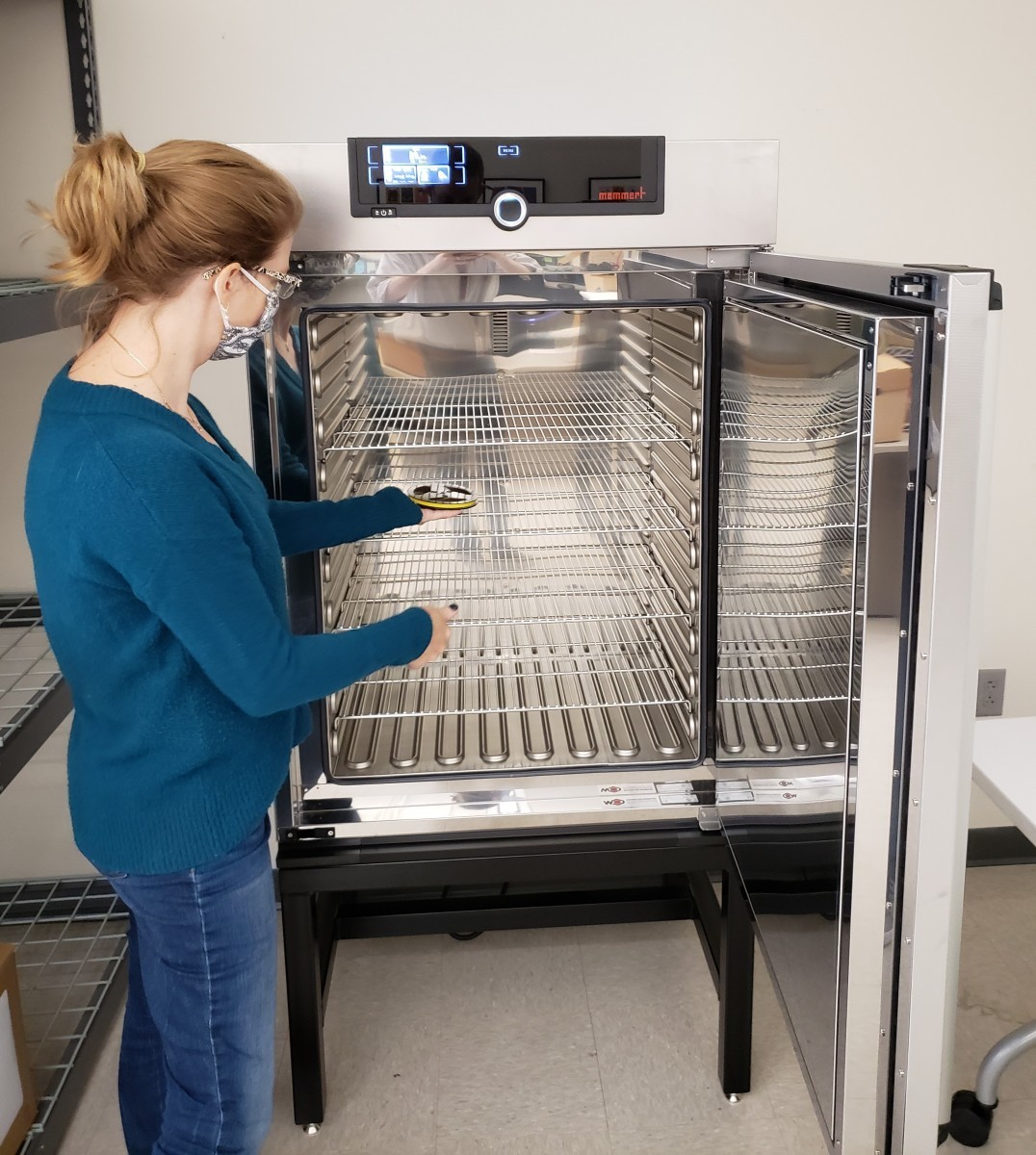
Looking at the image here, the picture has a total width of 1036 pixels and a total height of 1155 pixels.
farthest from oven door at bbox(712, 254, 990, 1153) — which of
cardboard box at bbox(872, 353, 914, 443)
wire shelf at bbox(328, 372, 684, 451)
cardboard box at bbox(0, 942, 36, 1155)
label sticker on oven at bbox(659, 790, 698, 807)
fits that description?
cardboard box at bbox(0, 942, 36, 1155)

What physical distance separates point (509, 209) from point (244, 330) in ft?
1.38

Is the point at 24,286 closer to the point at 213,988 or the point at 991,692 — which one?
the point at 213,988

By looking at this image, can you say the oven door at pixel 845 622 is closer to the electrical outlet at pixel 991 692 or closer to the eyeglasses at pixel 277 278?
the eyeglasses at pixel 277 278

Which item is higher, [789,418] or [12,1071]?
[789,418]

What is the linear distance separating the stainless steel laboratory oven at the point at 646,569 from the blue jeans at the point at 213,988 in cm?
28

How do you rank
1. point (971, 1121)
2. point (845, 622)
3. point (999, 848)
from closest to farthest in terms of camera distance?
point (845, 622) < point (971, 1121) < point (999, 848)

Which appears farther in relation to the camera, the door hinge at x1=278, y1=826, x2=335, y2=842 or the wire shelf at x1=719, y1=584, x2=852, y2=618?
the door hinge at x1=278, y1=826, x2=335, y2=842

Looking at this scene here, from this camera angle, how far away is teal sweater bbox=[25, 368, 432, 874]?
45.8 inches

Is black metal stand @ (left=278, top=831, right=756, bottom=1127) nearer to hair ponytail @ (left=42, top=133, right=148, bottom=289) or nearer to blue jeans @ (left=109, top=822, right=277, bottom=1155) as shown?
blue jeans @ (left=109, top=822, right=277, bottom=1155)

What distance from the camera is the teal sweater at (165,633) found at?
116cm

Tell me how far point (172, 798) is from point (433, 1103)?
980 mm

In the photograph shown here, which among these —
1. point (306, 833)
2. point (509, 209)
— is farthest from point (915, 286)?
point (306, 833)

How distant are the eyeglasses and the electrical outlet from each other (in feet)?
6.46

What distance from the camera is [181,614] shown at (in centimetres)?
117
